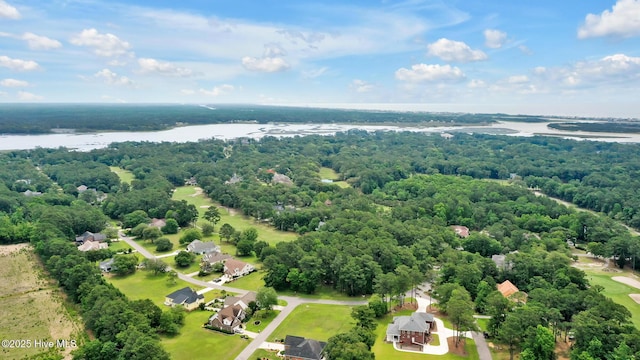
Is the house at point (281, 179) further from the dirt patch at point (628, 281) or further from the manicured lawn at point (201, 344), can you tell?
the dirt patch at point (628, 281)

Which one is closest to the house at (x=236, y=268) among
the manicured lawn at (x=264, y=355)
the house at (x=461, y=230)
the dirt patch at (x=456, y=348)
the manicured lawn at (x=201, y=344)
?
the manicured lawn at (x=201, y=344)

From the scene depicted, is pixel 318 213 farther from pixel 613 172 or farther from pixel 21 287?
pixel 613 172

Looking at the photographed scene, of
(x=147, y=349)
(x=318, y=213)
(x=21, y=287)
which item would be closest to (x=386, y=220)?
(x=318, y=213)

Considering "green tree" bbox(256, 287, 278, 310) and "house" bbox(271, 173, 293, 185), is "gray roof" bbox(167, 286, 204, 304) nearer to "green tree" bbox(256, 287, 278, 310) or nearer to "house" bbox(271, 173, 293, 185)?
"green tree" bbox(256, 287, 278, 310)

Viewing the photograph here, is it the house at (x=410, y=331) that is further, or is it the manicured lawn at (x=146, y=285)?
the manicured lawn at (x=146, y=285)

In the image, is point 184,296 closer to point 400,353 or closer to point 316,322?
point 316,322

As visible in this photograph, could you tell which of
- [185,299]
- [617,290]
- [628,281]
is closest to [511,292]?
[617,290]
